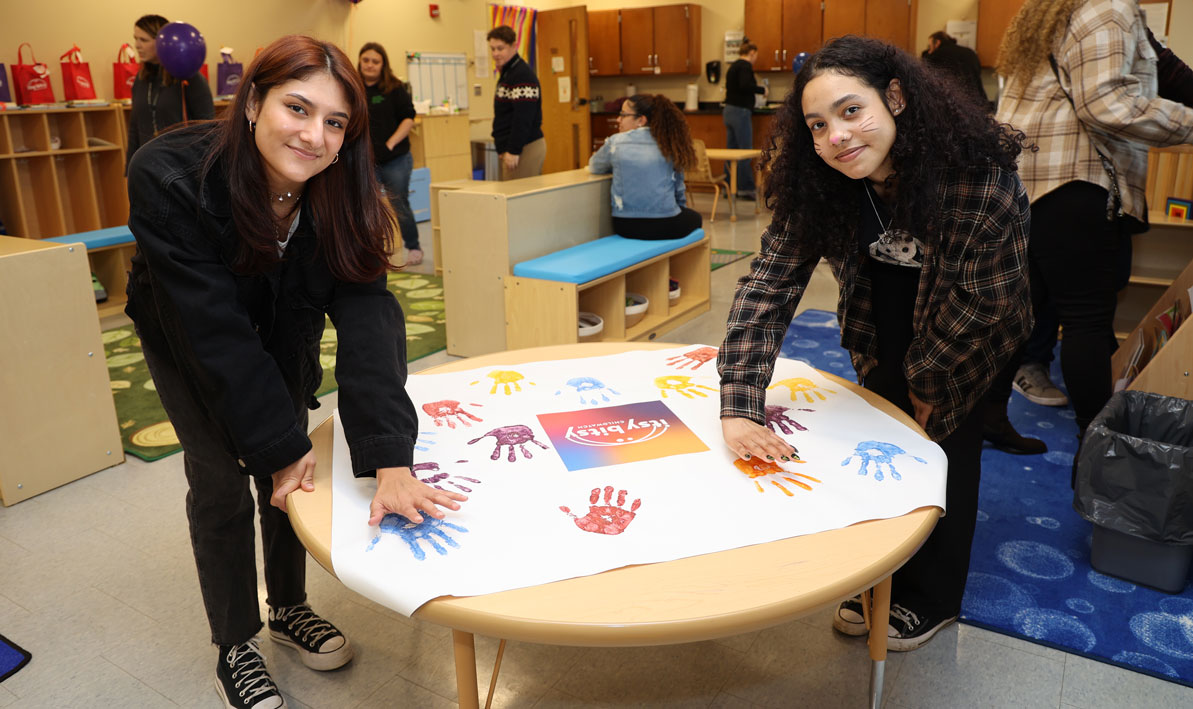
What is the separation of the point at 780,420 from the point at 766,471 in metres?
0.23

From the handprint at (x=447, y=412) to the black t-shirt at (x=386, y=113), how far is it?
453 centimetres

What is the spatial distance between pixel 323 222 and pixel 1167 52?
258 centimetres

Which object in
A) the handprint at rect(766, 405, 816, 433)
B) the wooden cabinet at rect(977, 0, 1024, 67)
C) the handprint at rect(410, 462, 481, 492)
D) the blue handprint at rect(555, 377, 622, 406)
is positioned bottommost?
the handprint at rect(766, 405, 816, 433)

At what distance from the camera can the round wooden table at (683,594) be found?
0.99 m

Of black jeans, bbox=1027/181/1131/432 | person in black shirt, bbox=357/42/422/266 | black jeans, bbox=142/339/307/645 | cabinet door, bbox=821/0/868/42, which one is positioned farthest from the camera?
cabinet door, bbox=821/0/868/42

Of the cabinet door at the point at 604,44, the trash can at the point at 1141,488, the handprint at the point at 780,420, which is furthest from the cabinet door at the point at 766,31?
the handprint at the point at 780,420

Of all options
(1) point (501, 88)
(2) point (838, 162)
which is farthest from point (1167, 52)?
(1) point (501, 88)

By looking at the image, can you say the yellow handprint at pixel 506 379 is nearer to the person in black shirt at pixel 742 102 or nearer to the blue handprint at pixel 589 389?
the blue handprint at pixel 589 389

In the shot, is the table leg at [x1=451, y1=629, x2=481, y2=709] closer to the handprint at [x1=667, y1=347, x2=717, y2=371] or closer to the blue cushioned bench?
the handprint at [x1=667, y1=347, x2=717, y2=371]

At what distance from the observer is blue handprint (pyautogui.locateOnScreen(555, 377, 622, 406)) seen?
1.68m

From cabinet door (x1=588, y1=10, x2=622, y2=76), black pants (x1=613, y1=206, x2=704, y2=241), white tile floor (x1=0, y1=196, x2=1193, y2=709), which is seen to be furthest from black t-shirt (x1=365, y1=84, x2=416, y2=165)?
cabinet door (x1=588, y1=10, x2=622, y2=76)

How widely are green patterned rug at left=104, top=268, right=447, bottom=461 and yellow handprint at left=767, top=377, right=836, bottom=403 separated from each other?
190 centimetres

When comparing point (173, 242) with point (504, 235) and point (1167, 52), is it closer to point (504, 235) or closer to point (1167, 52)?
point (504, 235)

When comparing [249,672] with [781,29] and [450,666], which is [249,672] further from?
[781,29]
